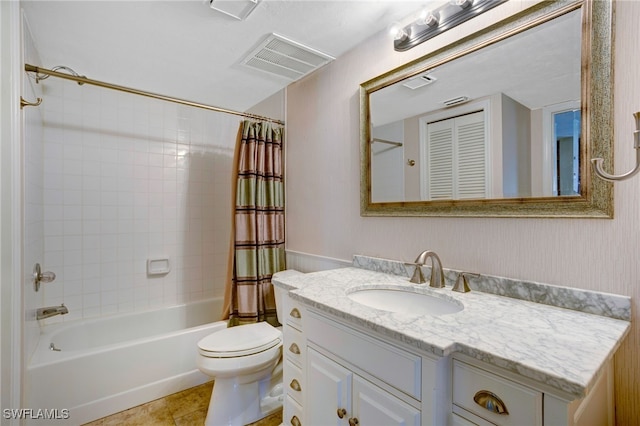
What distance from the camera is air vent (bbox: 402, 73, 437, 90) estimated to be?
4.59 ft

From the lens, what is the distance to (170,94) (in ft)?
8.42

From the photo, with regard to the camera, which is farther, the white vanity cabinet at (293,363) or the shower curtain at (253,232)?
the shower curtain at (253,232)

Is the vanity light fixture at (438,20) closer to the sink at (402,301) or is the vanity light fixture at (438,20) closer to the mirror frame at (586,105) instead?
the mirror frame at (586,105)

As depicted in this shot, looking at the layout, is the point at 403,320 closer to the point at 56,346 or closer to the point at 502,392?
the point at 502,392

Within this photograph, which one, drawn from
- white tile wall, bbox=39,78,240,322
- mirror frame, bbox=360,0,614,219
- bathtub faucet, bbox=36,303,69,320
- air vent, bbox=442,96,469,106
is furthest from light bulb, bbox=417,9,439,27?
bathtub faucet, bbox=36,303,69,320

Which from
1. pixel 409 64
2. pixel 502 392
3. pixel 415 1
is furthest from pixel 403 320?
pixel 415 1

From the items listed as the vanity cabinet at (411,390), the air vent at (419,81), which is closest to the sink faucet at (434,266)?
the vanity cabinet at (411,390)

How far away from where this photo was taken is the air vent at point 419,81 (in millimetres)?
1400

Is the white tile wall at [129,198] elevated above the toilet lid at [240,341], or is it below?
above

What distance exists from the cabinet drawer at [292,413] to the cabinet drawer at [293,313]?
1.16 feet

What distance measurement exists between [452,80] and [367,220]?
0.82 m

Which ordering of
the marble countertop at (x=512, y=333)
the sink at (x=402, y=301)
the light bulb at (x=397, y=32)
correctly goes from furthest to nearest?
the light bulb at (x=397, y=32)
the sink at (x=402, y=301)
the marble countertop at (x=512, y=333)

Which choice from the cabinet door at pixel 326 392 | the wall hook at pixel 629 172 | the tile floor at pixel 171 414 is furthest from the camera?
the tile floor at pixel 171 414

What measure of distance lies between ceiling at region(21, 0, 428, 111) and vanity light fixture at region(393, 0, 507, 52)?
0.13m
